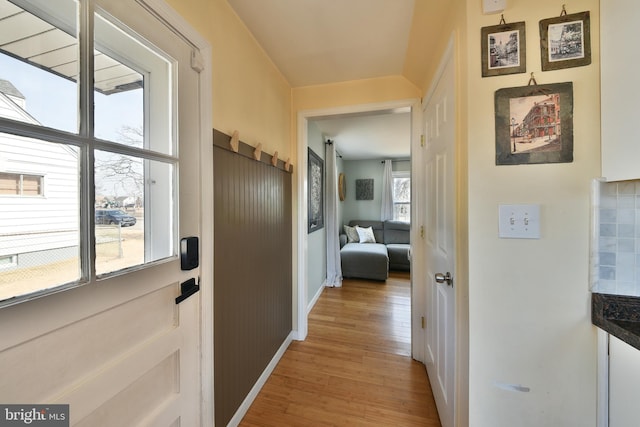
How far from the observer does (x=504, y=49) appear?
927 mm

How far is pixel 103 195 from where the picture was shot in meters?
0.72

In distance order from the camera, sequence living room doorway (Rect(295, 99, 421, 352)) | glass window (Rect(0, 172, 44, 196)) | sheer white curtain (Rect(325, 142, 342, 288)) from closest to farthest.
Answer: glass window (Rect(0, 172, 44, 196)), living room doorway (Rect(295, 99, 421, 352)), sheer white curtain (Rect(325, 142, 342, 288))

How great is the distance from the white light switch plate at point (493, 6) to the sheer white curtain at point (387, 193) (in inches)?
183

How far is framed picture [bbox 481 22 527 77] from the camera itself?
916 millimetres

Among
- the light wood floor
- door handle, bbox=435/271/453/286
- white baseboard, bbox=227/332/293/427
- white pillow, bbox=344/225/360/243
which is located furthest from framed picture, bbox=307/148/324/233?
door handle, bbox=435/271/453/286

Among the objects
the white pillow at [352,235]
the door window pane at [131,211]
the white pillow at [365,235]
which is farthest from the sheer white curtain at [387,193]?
the door window pane at [131,211]

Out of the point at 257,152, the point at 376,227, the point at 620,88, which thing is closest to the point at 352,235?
the point at 376,227

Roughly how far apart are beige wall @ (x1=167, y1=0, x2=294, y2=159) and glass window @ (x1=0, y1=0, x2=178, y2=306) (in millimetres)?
340

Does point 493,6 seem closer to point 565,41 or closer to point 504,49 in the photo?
point 504,49

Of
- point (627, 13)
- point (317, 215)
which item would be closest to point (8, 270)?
point (627, 13)

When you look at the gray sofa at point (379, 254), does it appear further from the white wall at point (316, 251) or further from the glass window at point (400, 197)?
the white wall at point (316, 251)

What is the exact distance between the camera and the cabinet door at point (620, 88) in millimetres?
769

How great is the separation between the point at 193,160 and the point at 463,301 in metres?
1.34

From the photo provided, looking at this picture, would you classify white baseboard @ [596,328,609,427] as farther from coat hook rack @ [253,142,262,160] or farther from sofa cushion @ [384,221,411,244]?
sofa cushion @ [384,221,411,244]
